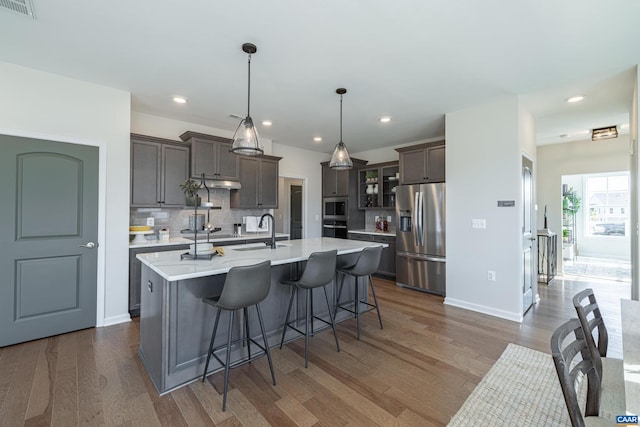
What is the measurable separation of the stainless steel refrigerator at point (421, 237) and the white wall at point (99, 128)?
3996 mm

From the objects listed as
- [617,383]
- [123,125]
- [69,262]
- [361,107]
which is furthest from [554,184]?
[69,262]

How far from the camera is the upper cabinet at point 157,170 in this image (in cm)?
385

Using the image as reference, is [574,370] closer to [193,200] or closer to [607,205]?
[193,200]

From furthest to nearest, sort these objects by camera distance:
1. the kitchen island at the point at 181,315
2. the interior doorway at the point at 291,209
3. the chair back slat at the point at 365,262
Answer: the interior doorway at the point at 291,209
the chair back slat at the point at 365,262
the kitchen island at the point at 181,315

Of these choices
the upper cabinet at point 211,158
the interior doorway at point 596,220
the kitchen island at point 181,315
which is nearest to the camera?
the kitchen island at point 181,315

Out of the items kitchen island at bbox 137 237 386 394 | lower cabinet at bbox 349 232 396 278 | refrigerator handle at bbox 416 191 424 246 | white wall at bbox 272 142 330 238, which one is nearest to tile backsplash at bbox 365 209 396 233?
lower cabinet at bbox 349 232 396 278

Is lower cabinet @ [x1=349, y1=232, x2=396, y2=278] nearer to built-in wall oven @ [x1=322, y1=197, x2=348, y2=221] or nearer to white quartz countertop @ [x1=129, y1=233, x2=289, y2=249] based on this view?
built-in wall oven @ [x1=322, y1=197, x2=348, y2=221]

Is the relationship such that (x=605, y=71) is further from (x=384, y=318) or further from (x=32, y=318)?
(x=32, y=318)

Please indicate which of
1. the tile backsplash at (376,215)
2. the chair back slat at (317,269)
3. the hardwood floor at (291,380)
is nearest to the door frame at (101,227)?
the hardwood floor at (291,380)

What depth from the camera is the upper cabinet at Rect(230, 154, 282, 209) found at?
16.4ft

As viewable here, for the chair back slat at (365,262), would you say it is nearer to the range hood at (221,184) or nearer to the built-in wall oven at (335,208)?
the range hood at (221,184)

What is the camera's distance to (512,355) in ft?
8.75

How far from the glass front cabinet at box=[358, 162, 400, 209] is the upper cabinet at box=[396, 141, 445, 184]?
2.20ft

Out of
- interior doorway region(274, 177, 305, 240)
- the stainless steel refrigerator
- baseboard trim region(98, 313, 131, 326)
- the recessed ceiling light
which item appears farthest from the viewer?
interior doorway region(274, 177, 305, 240)
